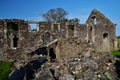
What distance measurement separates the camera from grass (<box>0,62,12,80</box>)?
78.1 ft

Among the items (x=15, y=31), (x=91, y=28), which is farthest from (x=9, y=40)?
(x=91, y=28)

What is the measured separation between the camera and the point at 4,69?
26.4 meters

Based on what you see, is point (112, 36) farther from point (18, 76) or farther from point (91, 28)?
point (18, 76)

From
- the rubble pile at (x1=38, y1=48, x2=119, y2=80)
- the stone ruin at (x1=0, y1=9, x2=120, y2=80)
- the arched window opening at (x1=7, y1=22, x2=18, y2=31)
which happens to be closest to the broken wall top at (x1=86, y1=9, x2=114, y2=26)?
the stone ruin at (x1=0, y1=9, x2=120, y2=80)

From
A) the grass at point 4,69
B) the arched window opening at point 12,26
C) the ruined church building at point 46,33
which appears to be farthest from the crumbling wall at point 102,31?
the grass at point 4,69

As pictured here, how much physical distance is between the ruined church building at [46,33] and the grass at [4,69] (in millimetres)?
3491

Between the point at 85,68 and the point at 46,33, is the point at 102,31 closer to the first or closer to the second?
the point at 46,33

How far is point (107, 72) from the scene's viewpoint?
19.4 metres

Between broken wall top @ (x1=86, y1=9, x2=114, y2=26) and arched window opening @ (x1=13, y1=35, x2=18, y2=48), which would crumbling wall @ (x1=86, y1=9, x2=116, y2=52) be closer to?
broken wall top @ (x1=86, y1=9, x2=114, y2=26)

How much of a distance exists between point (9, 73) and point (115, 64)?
9896 mm

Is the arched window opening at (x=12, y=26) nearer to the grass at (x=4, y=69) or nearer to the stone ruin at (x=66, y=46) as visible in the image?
the stone ruin at (x=66, y=46)

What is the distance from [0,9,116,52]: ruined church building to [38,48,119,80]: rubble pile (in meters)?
12.1

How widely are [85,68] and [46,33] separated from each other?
49.8 feet

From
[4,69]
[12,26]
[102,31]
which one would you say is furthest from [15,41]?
[102,31]
